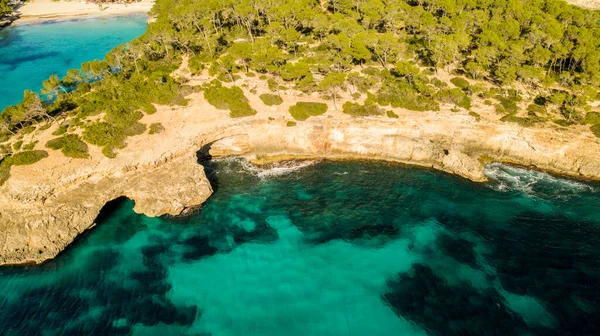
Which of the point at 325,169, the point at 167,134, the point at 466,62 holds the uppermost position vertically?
the point at 466,62

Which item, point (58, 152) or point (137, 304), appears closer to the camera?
point (137, 304)

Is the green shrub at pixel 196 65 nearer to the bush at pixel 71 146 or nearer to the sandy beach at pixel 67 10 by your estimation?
the bush at pixel 71 146

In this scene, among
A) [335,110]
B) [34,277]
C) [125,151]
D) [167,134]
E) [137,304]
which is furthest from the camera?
[335,110]

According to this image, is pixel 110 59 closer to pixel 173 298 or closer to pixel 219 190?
pixel 219 190

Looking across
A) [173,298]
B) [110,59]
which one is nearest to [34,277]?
[173,298]

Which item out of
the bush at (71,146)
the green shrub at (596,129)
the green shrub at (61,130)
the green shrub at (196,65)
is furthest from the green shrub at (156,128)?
the green shrub at (596,129)

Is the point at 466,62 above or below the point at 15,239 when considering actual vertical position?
above
